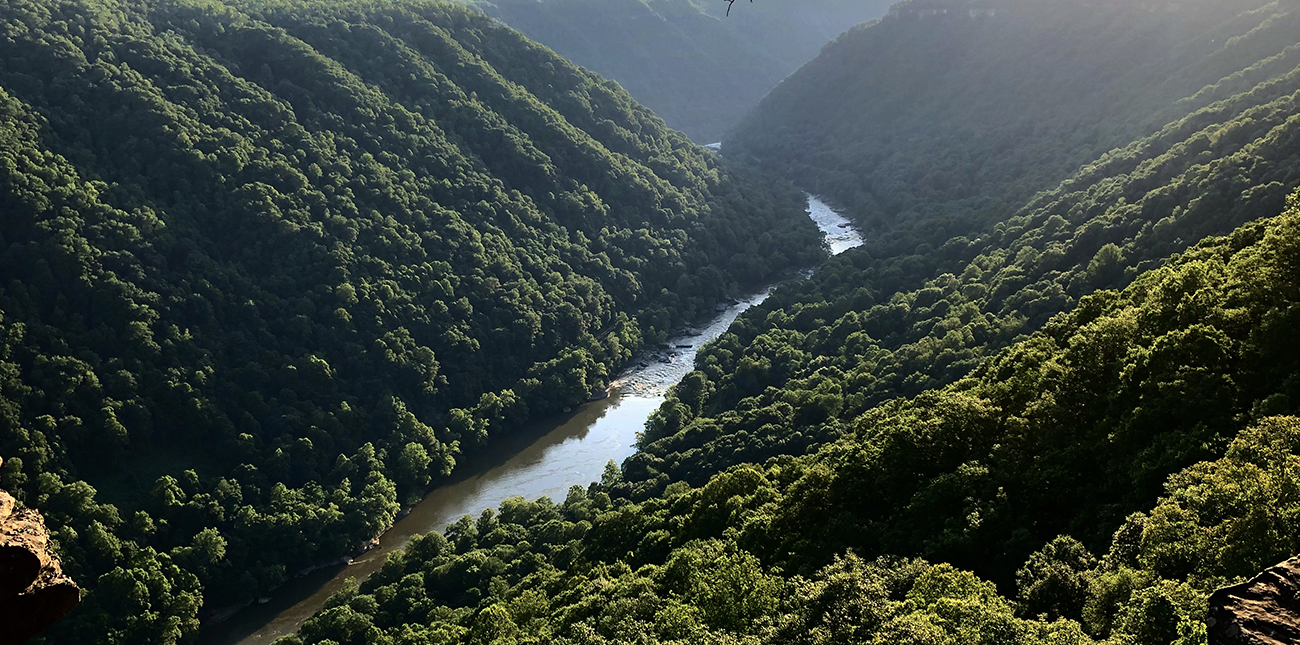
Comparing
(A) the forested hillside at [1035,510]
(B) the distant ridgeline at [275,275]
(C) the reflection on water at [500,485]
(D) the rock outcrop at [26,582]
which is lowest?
(A) the forested hillside at [1035,510]

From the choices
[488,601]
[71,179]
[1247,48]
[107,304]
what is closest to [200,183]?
[71,179]

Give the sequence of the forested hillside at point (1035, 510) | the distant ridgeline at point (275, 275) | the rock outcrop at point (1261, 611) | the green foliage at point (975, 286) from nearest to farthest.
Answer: the rock outcrop at point (1261, 611), the forested hillside at point (1035, 510), the green foliage at point (975, 286), the distant ridgeline at point (275, 275)

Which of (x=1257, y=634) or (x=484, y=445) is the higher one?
(x=484, y=445)

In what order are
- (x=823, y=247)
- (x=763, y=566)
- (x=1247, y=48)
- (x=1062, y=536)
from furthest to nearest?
(x=823, y=247)
(x=1247, y=48)
(x=763, y=566)
(x=1062, y=536)

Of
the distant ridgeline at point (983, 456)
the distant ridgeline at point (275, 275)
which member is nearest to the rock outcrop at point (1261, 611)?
the distant ridgeline at point (983, 456)

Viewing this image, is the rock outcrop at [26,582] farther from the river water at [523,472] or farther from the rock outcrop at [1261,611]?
the river water at [523,472]

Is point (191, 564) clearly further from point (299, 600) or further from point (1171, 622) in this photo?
point (1171, 622)

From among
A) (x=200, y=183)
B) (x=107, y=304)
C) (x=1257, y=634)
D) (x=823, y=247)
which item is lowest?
(x=1257, y=634)
